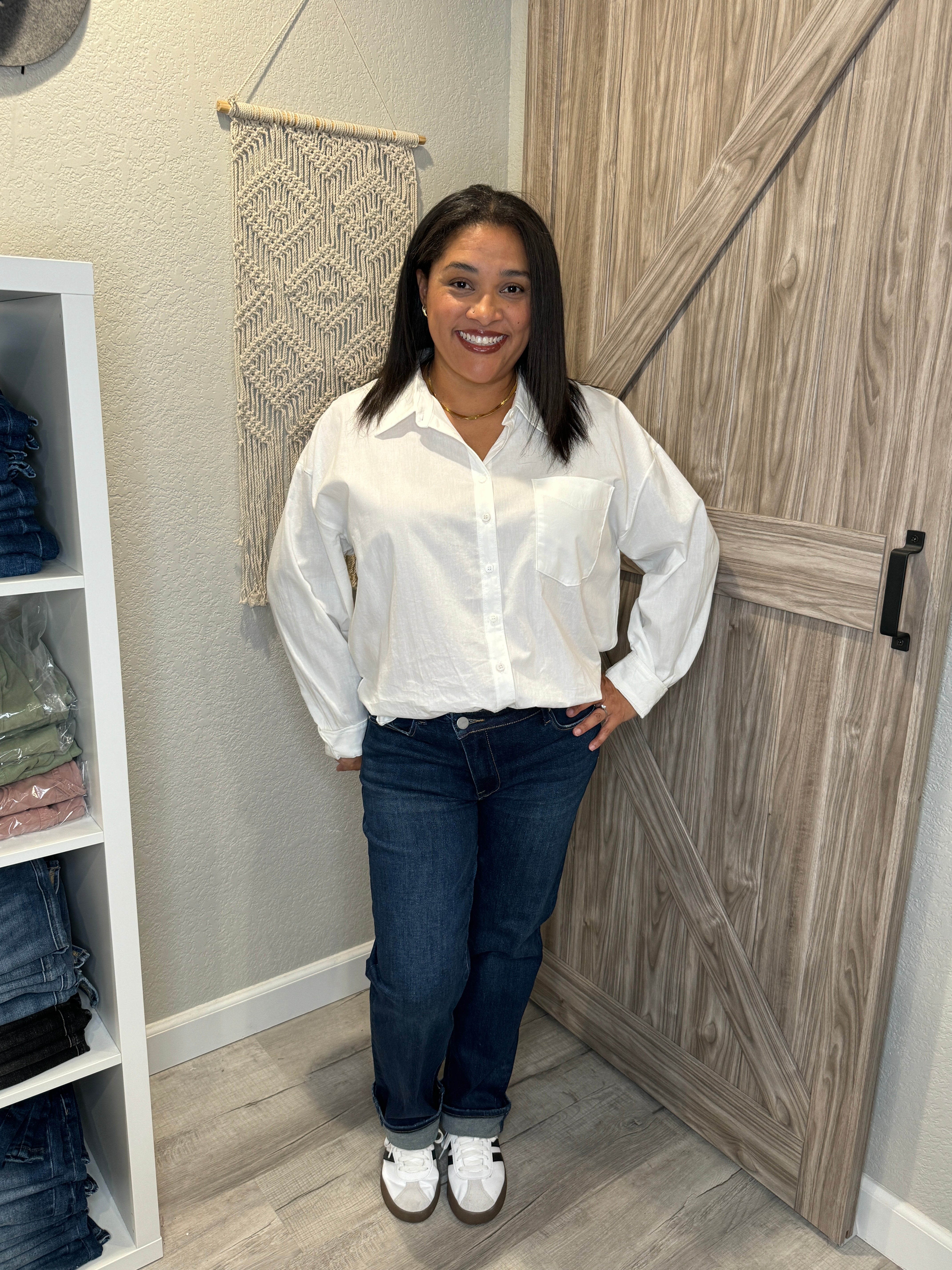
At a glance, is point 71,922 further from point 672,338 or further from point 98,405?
point 672,338

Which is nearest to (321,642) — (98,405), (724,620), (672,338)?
(98,405)

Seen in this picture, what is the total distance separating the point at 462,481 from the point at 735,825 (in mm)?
791

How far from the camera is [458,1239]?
1.64 metres

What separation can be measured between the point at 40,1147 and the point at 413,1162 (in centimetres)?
62

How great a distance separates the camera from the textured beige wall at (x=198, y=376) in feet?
5.07

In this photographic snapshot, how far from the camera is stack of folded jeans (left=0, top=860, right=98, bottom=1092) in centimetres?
141

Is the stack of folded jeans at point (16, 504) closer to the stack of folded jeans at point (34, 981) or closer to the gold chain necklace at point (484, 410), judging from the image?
the stack of folded jeans at point (34, 981)

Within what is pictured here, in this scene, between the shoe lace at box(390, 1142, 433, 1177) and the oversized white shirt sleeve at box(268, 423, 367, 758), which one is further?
the shoe lace at box(390, 1142, 433, 1177)

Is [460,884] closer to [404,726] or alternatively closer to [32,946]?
[404,726]

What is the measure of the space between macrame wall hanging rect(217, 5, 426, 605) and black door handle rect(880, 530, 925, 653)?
1.04 m

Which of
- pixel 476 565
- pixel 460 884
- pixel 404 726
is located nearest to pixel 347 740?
pixel 404 726

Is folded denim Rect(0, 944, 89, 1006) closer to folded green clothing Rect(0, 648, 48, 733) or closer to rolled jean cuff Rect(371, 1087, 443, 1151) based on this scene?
folded green clothing Rect(0, 648, 48, 733)

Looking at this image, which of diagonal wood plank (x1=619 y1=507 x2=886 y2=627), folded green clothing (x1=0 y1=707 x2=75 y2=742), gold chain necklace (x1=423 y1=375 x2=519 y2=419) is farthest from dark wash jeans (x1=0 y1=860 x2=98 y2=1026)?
diagonal wood plank (x1=619 y1=507 x2=886 y2=627)

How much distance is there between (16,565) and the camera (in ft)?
4.37
